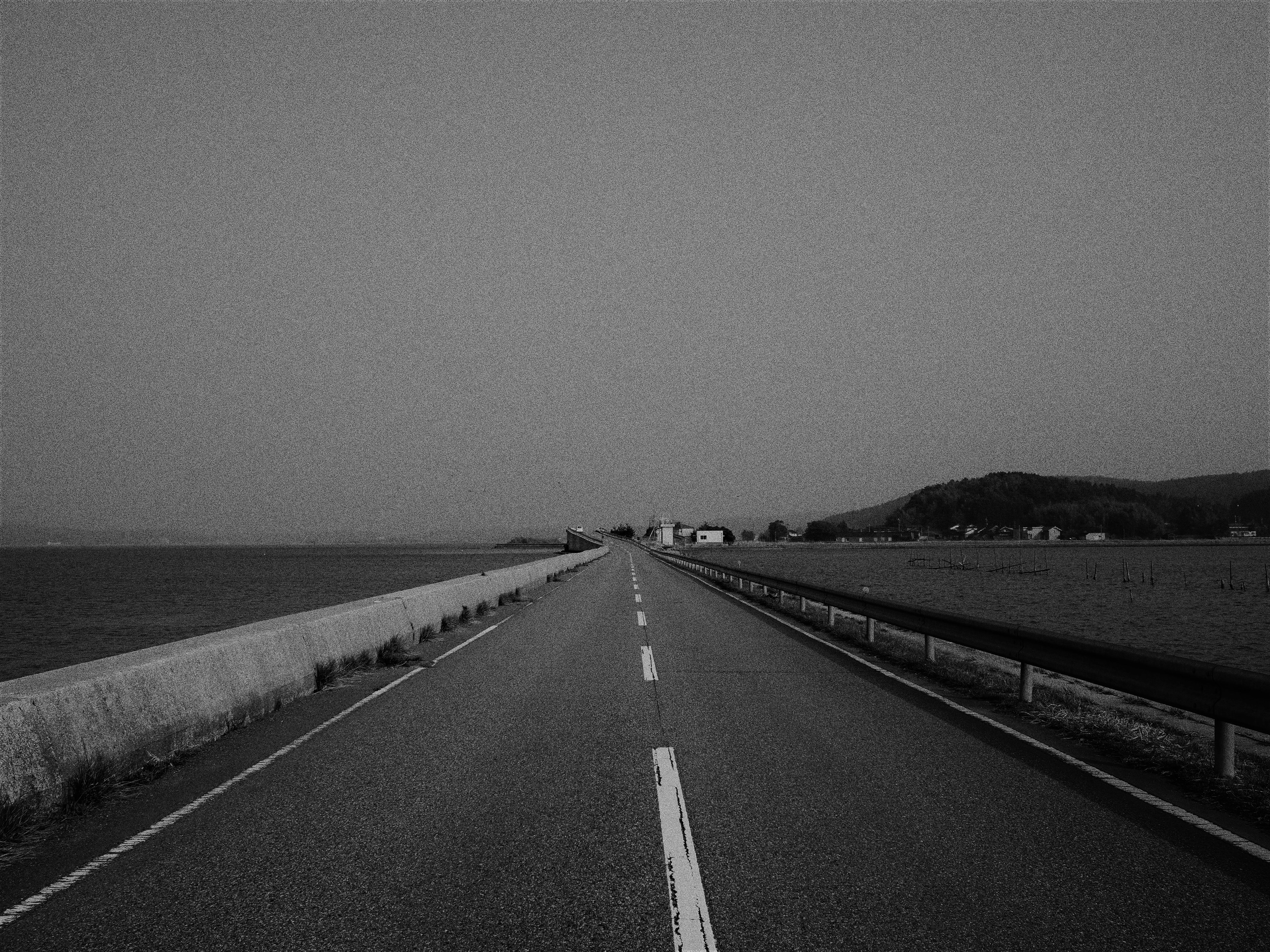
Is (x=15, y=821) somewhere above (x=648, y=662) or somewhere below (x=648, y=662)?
above

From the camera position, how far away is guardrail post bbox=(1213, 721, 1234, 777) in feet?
21.2

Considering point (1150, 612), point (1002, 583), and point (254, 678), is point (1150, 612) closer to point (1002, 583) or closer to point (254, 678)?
point (1002, 583)

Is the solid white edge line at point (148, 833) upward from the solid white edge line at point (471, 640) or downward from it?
upward

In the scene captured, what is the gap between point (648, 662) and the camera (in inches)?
478

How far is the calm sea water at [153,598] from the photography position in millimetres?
24703

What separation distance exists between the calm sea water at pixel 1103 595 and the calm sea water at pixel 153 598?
21076 mm

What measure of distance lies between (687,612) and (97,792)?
1595 cm

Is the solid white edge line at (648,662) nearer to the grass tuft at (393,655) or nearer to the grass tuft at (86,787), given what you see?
the grass tuft at (393,655)

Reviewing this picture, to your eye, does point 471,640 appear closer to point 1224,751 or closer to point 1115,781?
point 1115,781

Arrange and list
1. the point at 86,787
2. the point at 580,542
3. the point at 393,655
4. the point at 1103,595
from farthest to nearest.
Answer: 1. the point at 580,542
2. the point at 1103,595
3. the point at 393,655
4. the point at 86,787

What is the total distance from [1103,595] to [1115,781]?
54.0 m

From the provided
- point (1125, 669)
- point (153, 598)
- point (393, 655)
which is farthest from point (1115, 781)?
point (153, 598)

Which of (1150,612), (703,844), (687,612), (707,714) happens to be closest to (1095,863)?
(703,844)

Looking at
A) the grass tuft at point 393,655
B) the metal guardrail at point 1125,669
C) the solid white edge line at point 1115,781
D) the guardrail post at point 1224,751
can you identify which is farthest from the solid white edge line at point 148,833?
the guardrail post at point 1224,751
